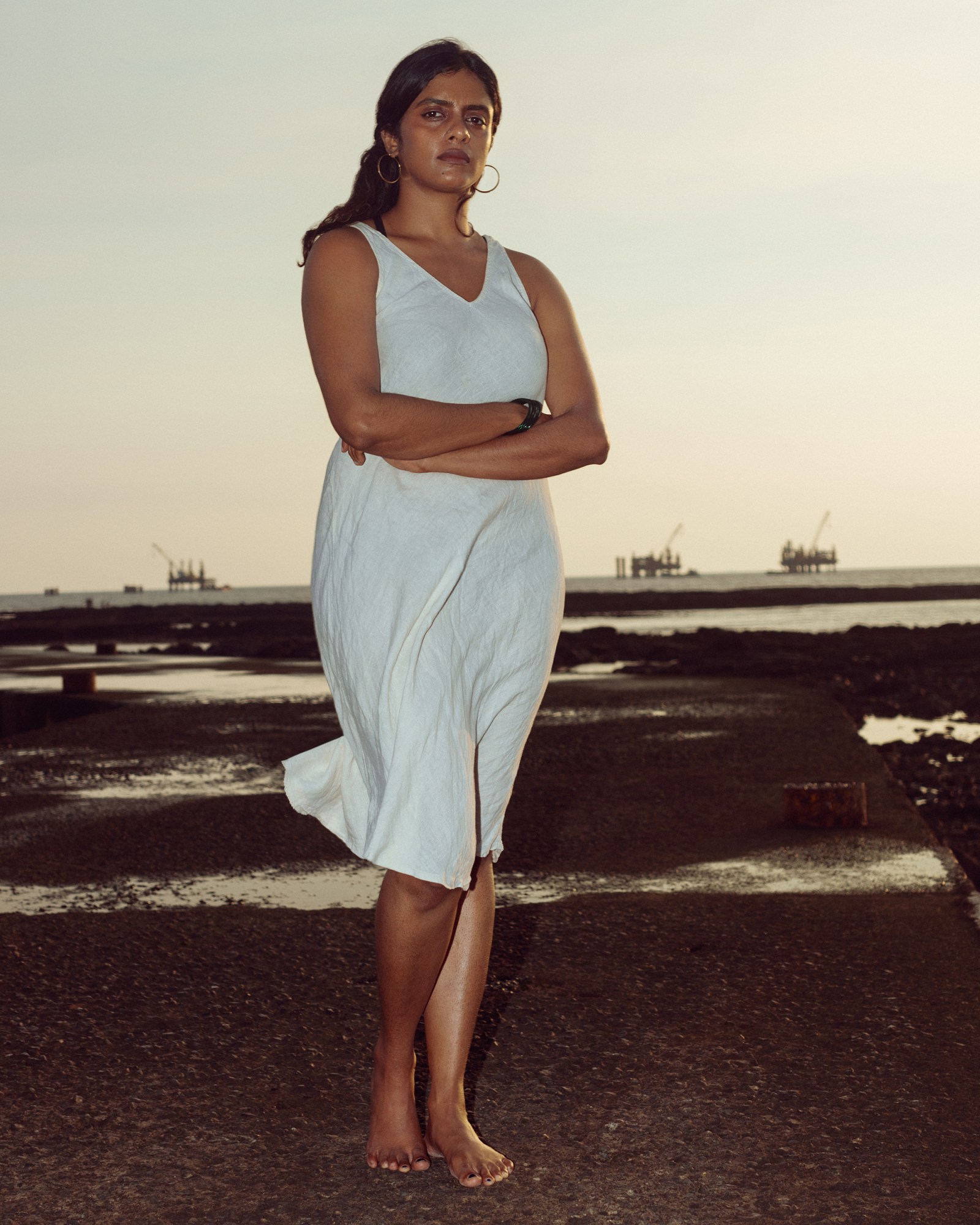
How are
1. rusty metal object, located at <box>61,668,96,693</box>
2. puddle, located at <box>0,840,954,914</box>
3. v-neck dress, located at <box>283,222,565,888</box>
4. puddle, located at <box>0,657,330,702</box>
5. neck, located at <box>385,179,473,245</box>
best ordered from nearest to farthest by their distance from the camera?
v-neck dress, located at <box>283,222,565,888</box> < neck, located at <box>385,179,473,245</box> < puddle, located at <box>0,840,954,914</box> < puddle, located at <box>0,657,330,702</box> < rusty metal object, located at <box>61,668,96,693</box>

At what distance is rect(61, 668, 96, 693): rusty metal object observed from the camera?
1317 cm

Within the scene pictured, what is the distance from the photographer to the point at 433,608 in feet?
7.09

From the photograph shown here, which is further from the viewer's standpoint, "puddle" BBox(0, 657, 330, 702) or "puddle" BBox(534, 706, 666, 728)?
"puddle" BBox(0, 657, 330, 702)

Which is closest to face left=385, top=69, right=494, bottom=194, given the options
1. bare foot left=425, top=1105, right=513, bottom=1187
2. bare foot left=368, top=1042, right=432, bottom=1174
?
bare foot left=368, top=1042, right=432, bottom=1174

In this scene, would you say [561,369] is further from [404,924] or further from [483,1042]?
[483,1042]

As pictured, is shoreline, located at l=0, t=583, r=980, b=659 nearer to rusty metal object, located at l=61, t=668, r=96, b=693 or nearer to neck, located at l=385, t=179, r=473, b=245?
rusty metal object, located at l=61, t=668, r=96, b=693

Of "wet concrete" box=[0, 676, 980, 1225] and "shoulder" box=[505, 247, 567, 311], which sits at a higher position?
"shoulder" box=[505, 247, 567, 311]

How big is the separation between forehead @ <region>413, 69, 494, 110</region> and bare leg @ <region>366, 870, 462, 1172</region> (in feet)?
4.24

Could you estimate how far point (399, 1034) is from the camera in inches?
87.4

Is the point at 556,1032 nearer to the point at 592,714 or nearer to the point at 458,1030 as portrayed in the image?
the point at 458,1030

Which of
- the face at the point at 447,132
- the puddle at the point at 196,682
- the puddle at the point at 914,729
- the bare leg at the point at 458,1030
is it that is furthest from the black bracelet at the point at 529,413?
the puddle at the point at 196,682

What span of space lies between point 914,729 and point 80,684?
7.77m

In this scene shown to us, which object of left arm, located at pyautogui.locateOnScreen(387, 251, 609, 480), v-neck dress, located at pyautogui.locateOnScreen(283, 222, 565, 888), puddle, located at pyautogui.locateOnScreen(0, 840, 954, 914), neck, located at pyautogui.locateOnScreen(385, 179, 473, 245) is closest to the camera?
v-neck dress, located at pyautogui.locateOnScreen(283, 222, 565, 888)

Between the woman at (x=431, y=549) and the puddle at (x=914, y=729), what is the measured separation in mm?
8260
